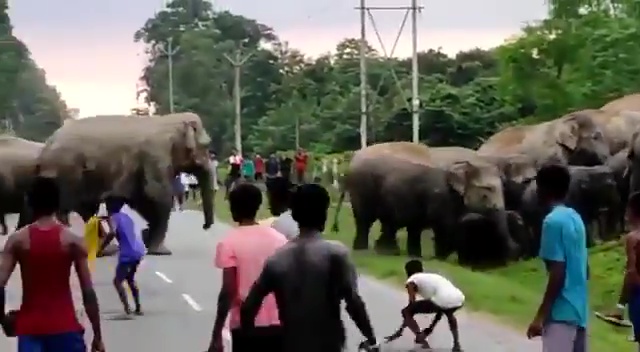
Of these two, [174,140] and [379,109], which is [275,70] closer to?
[379,109]

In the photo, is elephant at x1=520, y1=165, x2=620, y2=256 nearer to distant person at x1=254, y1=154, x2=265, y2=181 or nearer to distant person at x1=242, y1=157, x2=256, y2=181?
distant person at x1=242, y1=157, x2=256, y2=181

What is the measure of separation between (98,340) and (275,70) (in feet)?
313

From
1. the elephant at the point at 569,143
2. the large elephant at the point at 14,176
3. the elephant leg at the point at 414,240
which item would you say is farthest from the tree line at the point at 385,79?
the large elephant at the point at 14,176

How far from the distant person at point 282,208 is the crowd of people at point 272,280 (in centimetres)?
118

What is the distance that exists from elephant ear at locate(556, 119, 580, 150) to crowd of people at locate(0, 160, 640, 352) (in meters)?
25.9

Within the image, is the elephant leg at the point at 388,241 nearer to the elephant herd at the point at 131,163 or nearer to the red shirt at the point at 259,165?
the elephant herd at the point at 131,163

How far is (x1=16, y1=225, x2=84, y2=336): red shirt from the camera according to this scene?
899cm

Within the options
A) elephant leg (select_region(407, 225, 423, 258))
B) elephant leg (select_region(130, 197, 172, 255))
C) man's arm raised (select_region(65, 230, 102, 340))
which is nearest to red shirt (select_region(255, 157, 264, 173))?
elephant leg (select_region(407, 225, 423, 258))

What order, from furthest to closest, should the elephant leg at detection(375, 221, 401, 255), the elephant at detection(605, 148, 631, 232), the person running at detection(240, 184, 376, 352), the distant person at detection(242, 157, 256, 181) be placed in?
the distant person at detection(242, 157, 256, 181) < the elephant at detection(605, 148, 631, 232) < the elephant leg at detection(375, 221, 401, 255) < the person running at detection(240, 184, 376, 352)

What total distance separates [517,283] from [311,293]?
1739 cm

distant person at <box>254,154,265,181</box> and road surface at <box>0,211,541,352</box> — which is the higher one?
road surface at <box>0,211,541,352</box>

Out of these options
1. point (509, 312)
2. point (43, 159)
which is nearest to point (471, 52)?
point (43, 159)

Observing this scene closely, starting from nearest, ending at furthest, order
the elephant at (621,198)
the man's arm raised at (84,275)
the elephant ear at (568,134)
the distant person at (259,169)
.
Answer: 1. the man's arm raised at (84,275)
2. the elephant at (621,198)
3. the elephant ear at (568,134)
4. the distant person at (259,169)

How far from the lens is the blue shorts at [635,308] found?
35.0 ft
